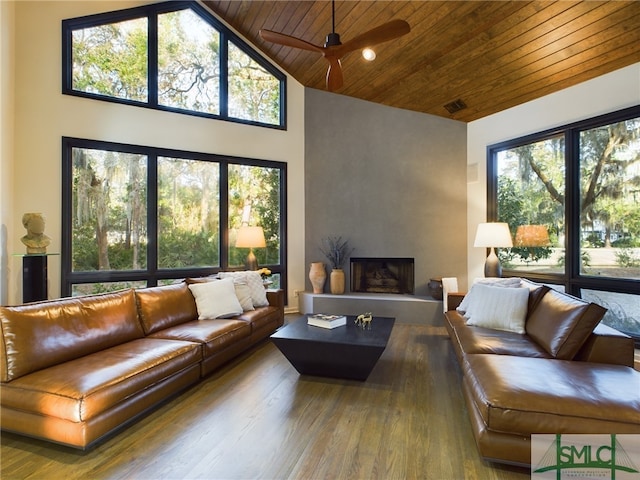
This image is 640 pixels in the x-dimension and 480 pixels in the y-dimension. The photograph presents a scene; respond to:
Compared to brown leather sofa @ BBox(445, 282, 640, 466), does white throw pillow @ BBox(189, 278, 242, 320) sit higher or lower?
higher

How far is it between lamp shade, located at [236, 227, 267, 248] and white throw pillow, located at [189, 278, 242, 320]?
43.0 inches

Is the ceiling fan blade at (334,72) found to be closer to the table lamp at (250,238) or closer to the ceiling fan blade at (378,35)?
the ceiling fan blade at (378,35)

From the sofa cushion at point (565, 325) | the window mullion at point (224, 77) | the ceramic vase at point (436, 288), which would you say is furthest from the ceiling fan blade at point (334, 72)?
the ceramic vase at point (436, 288)

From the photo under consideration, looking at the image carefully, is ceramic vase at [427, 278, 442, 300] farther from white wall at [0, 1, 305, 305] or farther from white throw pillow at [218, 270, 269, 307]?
white wall at [0, 1, 305, 305]

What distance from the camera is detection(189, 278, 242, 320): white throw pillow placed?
12.1 ft

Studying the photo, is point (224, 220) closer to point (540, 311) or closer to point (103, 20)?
point (103, 20)

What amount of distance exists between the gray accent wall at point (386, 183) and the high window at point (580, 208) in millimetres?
687

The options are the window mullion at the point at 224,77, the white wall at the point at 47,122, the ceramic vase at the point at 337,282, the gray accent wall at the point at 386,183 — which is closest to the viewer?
the white wall at the point at 47,122

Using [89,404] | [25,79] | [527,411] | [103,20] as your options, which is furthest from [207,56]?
[527,411]

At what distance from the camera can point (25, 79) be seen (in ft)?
13.0

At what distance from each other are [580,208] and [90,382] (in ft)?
16.5

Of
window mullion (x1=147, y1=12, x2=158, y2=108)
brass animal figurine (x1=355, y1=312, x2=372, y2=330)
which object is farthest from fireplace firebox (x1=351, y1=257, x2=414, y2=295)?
window mullion (x1=147, y1=12, x2=158, y2=108)

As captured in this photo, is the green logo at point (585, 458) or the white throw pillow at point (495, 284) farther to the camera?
the white throw pillow at point (495, 284)

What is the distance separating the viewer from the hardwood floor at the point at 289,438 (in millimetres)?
1857
